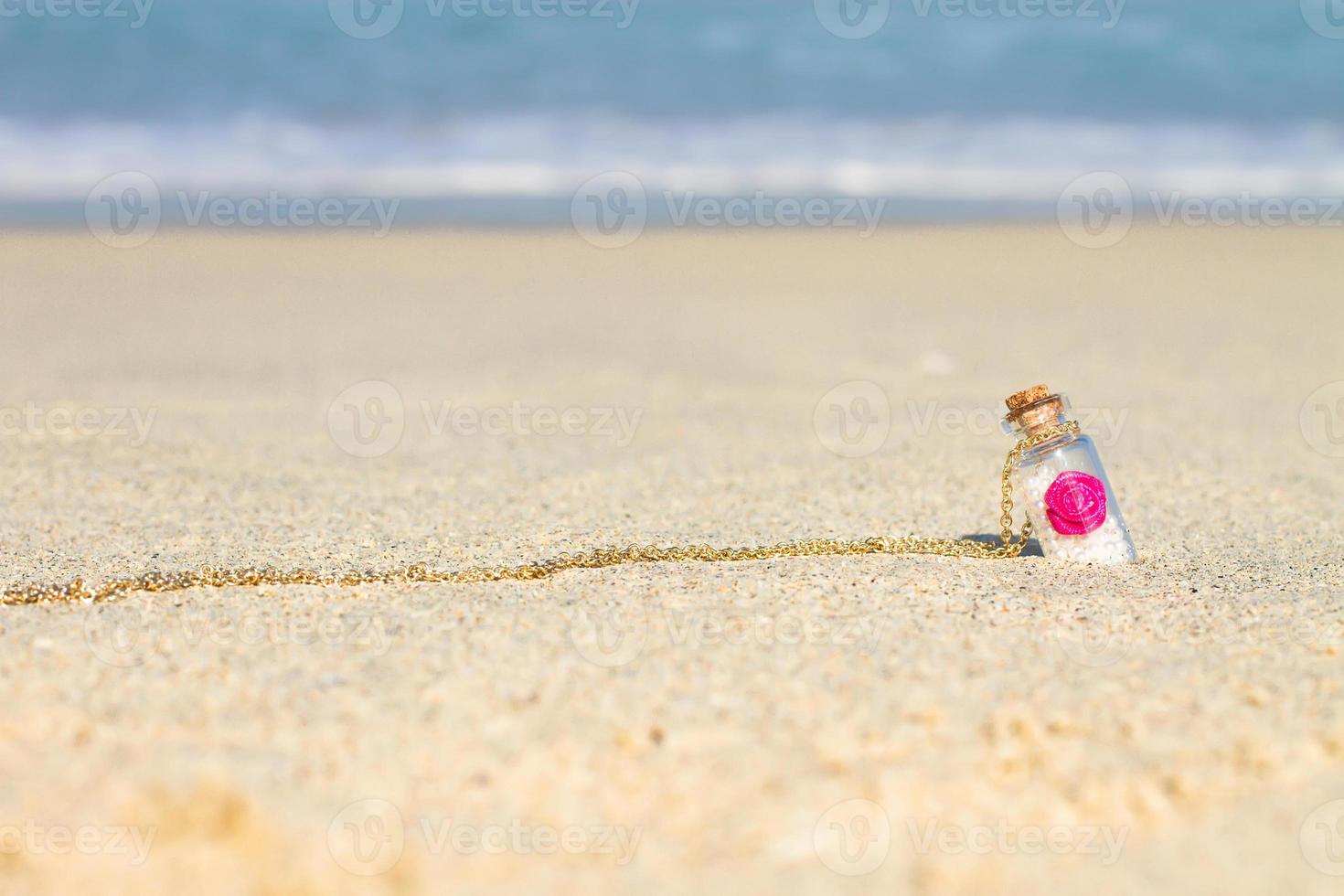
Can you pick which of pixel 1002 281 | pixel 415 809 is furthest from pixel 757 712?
pixel 1002 281

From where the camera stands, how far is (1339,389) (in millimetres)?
4238

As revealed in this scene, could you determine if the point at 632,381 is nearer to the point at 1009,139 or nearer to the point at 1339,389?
the point at 1339,389

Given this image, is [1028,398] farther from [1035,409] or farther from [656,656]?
[656,656]

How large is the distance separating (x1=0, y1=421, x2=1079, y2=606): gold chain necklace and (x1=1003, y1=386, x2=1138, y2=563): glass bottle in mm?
25

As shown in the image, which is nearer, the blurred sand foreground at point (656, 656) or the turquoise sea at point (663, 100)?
the blurred sand foreground at point (656, 656)

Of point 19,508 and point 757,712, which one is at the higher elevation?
point 19,508

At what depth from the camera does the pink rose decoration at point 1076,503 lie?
2.10m

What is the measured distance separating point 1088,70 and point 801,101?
3.06 m

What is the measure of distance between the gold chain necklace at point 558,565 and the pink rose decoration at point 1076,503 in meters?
0.08

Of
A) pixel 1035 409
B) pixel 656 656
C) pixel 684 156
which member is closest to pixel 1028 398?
pixel 1035 409

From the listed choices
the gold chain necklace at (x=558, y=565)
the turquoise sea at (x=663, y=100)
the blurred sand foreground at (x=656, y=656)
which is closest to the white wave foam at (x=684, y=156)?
the turquoise sea at (x=663, y=100)

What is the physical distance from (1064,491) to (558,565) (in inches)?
37.2

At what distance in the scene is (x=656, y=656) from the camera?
1.74 meters

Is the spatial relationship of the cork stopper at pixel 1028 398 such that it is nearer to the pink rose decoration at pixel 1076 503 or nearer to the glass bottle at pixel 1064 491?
the glass bottle at pixel 1064 491
